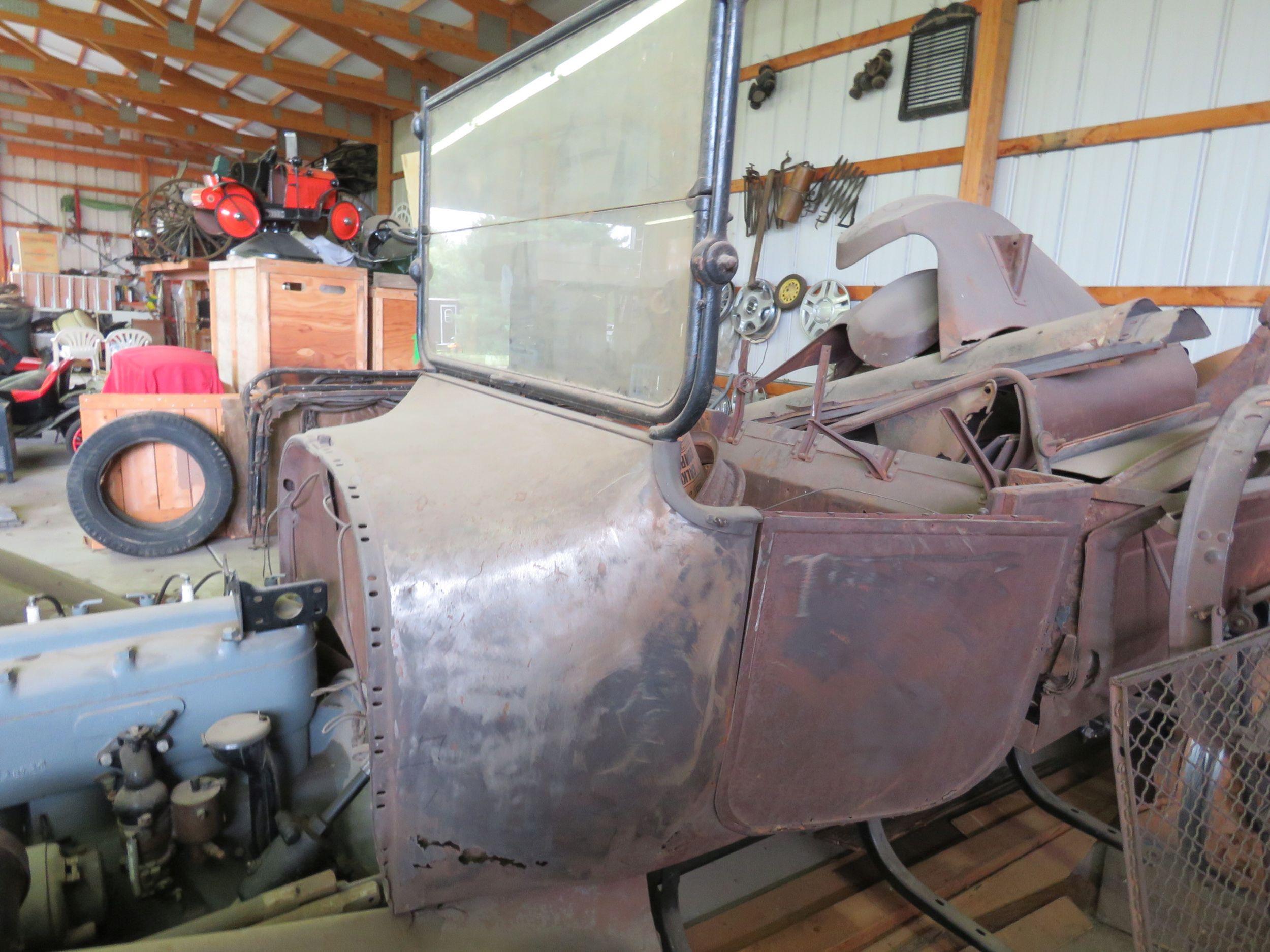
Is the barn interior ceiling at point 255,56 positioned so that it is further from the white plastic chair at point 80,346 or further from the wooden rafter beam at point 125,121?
the white plastic chair at point 80,346

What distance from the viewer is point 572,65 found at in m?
1.41

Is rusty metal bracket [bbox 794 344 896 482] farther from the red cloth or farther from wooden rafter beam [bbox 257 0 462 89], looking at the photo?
wooden rafter beam [bbox 257 0 462 89]

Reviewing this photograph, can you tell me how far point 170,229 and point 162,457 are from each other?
4208 millimetres

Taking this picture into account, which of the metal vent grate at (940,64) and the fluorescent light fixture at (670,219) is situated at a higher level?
the metal vent grate at (940,64)

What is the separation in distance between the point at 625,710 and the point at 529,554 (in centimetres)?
27

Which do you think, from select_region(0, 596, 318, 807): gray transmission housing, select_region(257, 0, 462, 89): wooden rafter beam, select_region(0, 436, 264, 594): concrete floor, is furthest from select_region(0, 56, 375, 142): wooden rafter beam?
select_region(0, 596, 318, 807): gray transmission housing

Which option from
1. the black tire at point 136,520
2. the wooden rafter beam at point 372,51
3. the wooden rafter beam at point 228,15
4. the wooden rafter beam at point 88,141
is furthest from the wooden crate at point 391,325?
the wooden rafter beam at point 88,141

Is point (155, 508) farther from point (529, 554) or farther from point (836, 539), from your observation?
point (836, 539)

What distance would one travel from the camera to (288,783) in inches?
58.0

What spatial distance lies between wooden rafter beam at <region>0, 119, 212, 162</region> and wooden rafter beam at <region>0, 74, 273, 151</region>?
0.68 metres

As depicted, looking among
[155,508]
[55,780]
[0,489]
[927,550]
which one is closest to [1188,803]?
[927,550]

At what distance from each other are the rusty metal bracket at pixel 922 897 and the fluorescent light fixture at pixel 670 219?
1441mm

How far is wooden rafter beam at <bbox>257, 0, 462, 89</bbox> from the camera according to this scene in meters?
8.21

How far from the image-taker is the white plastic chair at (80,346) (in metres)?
6.09
